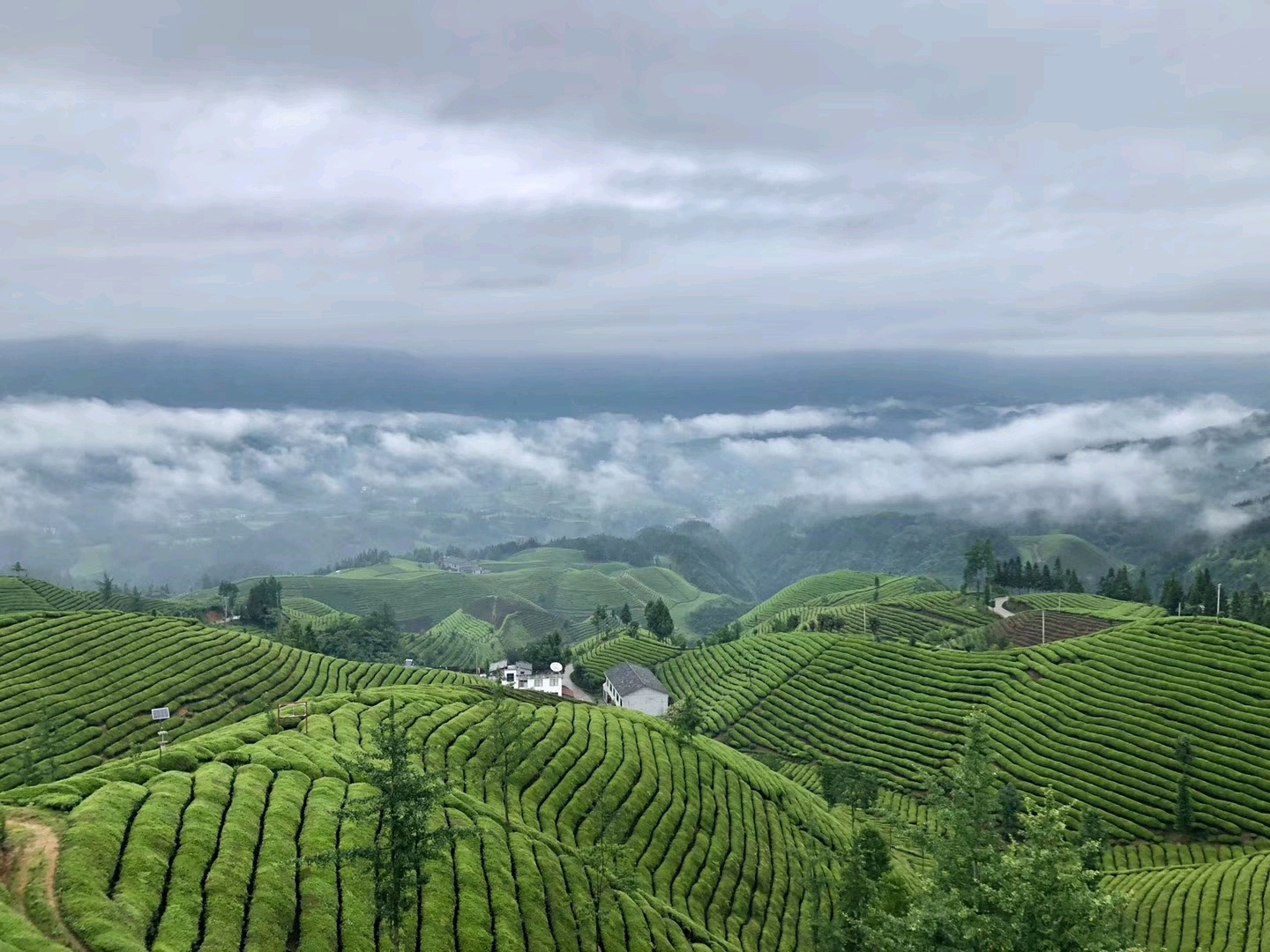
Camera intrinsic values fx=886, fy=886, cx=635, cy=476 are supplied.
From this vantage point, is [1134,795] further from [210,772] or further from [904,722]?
[210,772]

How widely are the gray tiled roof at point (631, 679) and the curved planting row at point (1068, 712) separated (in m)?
13.3

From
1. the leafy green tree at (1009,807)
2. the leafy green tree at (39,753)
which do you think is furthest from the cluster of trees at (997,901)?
the leafy green tree at (39,753)

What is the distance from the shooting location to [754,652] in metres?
186

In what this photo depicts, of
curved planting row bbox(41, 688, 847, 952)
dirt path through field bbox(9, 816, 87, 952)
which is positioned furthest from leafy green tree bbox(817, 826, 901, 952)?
dirt path through field bbox(9, 816, 87, 952)

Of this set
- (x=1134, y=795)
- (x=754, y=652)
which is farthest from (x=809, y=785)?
(x=754, y=652)

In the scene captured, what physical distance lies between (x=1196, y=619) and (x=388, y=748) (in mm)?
146095

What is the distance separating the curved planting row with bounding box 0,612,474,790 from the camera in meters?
99.8

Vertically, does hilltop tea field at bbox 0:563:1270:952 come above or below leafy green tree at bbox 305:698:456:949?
below

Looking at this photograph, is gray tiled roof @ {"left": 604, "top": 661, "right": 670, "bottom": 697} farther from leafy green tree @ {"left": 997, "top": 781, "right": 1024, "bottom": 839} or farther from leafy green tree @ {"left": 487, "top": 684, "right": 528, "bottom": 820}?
leafy green tree @ {"left": 487, "top": 684, "right": 528, "bottom": 820}

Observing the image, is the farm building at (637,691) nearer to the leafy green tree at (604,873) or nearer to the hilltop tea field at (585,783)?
the hilltop tea field at (585,783)

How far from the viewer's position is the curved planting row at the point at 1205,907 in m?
70.9

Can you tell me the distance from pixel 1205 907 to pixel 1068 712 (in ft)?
181

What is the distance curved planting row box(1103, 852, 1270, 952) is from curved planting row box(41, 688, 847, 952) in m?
27.0

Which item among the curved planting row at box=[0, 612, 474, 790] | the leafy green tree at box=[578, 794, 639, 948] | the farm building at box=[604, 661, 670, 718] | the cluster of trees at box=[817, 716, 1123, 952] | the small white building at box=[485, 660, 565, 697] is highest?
the cluster of trees at box=[817, 716, 1123, 952]
